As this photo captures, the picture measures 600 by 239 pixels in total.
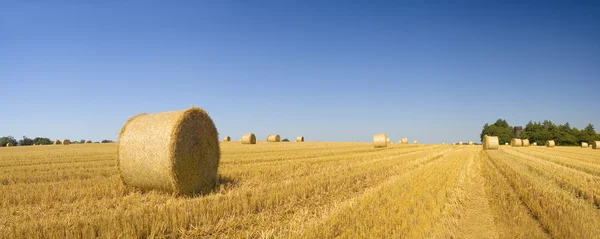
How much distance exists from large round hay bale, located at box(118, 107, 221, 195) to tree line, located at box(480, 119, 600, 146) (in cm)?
7143

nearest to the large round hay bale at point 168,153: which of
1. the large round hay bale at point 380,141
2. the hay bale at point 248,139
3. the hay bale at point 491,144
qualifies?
the large round hay bale at point 380,141

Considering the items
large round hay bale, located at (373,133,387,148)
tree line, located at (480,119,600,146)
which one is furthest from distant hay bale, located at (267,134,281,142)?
tree line, located at (480,119,600,146)

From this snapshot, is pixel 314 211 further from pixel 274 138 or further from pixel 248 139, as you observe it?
pixel 274 138

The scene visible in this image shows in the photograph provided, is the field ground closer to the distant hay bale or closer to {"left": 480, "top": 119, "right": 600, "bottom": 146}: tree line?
the distant hay bale

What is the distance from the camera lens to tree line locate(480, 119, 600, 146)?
6212 centimetres

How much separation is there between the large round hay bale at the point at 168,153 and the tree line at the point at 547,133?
71.4 metres

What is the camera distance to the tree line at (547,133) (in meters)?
62.1

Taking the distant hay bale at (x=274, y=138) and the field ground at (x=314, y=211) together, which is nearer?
the field ground at (x=314, y=211)

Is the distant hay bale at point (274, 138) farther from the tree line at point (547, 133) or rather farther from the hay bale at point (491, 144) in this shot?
the tree line at point (547, 133)

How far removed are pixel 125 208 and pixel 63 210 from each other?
0.85 meters

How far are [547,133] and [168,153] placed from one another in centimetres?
8032

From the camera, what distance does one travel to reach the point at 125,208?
5203 mm

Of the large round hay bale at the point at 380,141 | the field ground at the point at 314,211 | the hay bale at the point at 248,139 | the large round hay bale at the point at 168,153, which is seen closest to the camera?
the field ground at the point at 314,211

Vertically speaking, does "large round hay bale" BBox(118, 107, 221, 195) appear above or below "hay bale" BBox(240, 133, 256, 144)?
below
